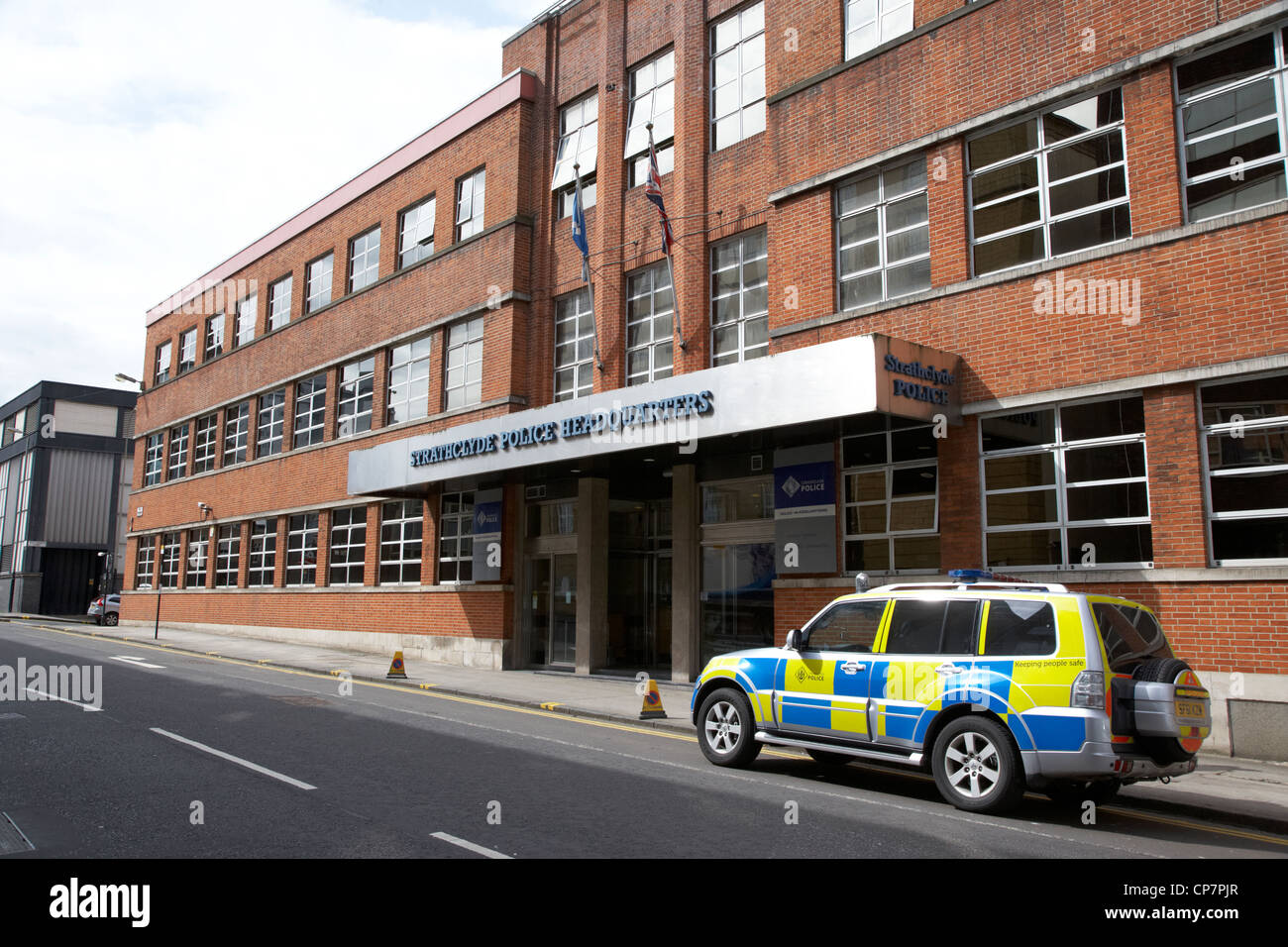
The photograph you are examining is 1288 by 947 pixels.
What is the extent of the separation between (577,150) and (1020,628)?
17446 mm

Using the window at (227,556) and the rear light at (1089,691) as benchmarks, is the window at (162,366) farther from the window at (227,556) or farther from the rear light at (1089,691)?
the rear light at (1089,691)

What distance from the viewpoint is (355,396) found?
28.2m

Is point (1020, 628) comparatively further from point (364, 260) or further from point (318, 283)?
point (318, 283)

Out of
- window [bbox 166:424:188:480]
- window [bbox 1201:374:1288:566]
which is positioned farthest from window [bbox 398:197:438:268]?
window [bbox 1201:374:1288:566]

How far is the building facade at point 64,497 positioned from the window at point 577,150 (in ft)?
166

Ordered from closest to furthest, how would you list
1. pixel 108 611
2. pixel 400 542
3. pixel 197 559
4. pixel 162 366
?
pixel 400 542 < pixel 197 559 < pixel 162 366 < pixel 108 611

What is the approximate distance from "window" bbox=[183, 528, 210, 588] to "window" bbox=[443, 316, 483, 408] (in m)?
16.1

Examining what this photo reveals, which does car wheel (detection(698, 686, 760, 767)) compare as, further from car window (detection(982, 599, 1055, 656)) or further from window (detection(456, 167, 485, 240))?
window (detection(456, 167, 485, 240))

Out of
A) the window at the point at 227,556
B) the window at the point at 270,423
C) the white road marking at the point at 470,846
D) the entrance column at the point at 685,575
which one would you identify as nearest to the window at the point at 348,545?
the window at the point at 270,423

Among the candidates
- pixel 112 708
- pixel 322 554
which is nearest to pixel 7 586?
pixel 322 554

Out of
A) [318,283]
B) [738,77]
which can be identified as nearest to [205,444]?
[318,283]

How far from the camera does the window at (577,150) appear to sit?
22.1m
